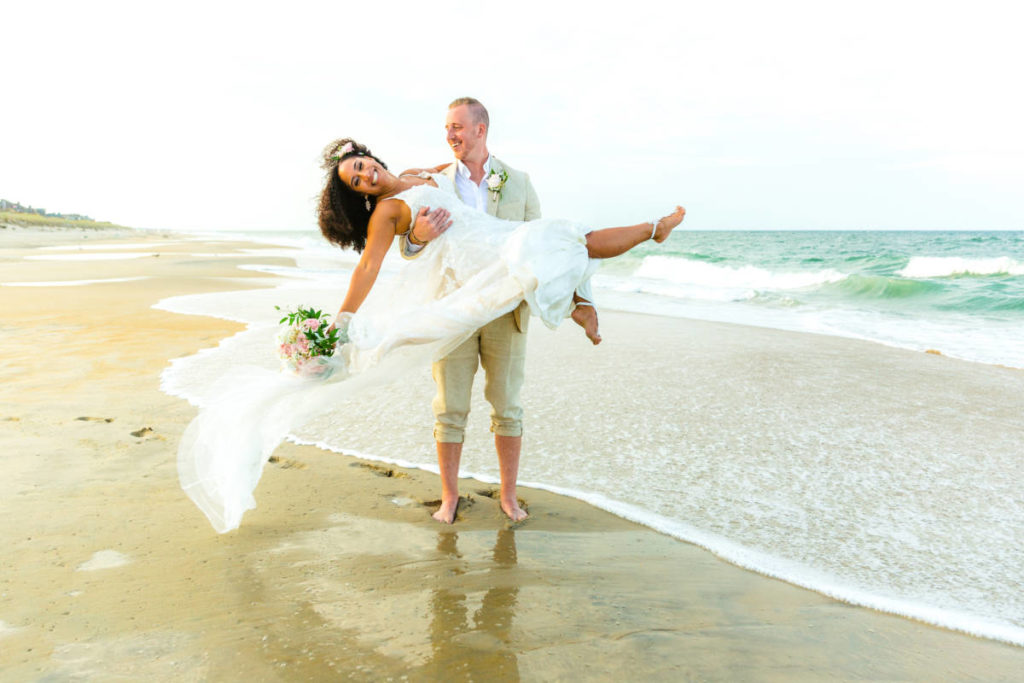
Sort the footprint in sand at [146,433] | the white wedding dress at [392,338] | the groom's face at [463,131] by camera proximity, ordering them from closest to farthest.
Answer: the white wedding dress at [392,338], the groom's face at [463,131], the footprint in sand at [146,433]

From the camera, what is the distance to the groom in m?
3.19

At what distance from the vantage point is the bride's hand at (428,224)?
2.88 metres

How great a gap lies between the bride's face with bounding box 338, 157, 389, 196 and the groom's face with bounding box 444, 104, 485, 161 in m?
0.42

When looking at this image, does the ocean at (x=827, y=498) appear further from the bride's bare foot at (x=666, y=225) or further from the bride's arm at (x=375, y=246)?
the bride's arm at (x=375, y=246)

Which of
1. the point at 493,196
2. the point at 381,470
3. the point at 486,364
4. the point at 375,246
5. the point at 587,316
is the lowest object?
the point at 381,470

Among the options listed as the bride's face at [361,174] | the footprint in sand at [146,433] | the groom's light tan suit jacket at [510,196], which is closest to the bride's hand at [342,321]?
the bride's face at [361,174]

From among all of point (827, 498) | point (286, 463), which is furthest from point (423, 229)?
point (827, 498)

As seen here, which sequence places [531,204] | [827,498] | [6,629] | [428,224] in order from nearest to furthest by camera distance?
[6,629] → [428,224] → [531,204] → [827,498]

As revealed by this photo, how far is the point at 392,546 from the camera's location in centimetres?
290

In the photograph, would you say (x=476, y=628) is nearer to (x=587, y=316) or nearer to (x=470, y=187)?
(x=587, y=316)

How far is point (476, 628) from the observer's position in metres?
2.29

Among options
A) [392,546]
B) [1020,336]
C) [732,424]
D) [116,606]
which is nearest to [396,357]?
[392,546]

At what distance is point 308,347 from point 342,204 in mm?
668

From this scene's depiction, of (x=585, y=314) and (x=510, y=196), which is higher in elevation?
(x=510, y=196)
